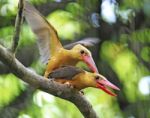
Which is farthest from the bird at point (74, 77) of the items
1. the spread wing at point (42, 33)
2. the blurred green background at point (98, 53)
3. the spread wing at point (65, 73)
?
the blurred green background at point (98, 53)

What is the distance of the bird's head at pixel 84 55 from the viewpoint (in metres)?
1.25

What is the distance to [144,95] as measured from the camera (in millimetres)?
2746

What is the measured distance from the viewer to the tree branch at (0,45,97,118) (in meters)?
1.15

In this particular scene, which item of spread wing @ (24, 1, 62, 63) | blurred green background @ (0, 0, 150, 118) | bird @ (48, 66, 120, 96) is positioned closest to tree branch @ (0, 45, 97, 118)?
bird @ (48, 66, 120, 96)

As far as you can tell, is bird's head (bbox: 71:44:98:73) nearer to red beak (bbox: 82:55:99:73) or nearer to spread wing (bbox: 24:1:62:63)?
red beak (bbox: 82:55:99:73)

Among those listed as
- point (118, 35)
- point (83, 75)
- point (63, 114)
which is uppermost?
point (83, 75)

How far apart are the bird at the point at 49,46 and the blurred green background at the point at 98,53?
3.72ft

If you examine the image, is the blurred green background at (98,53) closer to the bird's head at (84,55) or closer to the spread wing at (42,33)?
the spread wing at (42,33)

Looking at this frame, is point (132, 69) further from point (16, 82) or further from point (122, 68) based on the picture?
point (16, 82)

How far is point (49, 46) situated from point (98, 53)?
1.40 metres

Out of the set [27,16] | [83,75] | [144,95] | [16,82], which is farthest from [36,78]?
[144,95]

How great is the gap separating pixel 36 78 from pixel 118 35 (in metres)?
1.61

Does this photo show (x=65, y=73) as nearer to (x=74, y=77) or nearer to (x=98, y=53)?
(x=74, y=77)

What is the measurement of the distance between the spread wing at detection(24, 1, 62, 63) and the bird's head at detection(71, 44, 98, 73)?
0.34 ft
